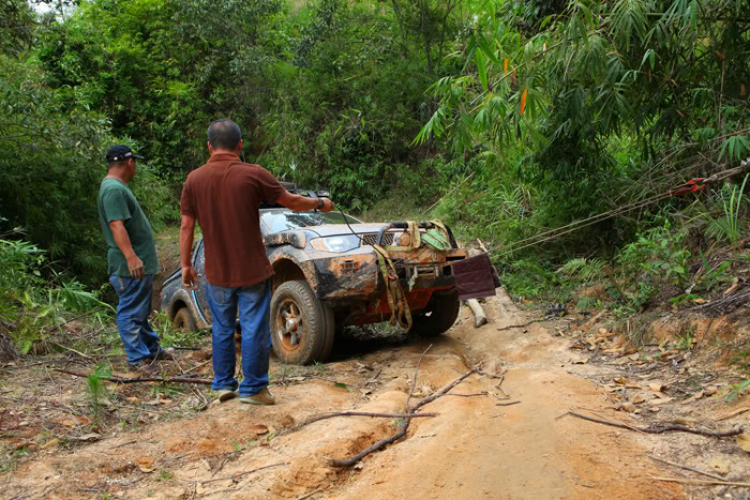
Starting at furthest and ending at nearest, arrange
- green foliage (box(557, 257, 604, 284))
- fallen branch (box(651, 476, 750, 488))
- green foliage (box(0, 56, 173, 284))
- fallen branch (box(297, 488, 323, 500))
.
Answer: green foliage (box(0, 56, 173, 284)), green foliage (box(557, 257, 604, 284)), fallen branch (box(297, 488, 323, 500)), fallen branch (box(651, 476, 750, 488))

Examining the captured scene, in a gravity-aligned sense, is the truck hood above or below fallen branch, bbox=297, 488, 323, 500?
above

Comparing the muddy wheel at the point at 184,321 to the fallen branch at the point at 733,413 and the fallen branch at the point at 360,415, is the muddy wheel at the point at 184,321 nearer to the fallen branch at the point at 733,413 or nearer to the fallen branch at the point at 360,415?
the fallen branch at the point at 360,415

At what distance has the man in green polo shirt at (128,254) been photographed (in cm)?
467

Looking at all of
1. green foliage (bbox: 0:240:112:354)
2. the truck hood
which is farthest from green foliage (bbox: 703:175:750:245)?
green foliage (bbox: 0:240:112:354)

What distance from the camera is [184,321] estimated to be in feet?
24.2

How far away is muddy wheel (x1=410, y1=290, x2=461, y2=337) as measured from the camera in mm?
6008

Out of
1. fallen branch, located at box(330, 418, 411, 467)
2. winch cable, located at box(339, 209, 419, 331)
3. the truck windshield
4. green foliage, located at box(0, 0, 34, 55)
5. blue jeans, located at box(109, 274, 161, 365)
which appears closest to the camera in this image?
fallen branch, located at box(330, 418, 411, 467)

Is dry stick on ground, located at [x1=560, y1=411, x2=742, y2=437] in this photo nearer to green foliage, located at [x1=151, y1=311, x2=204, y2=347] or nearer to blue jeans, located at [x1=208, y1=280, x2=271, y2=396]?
blue jeans, located at [x1=208, y1=280, x2=271, y2=396]

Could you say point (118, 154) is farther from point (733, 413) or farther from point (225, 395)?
point (733, 413)

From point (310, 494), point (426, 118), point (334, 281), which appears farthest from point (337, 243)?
point (426, 118)

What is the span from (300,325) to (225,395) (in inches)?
51.6

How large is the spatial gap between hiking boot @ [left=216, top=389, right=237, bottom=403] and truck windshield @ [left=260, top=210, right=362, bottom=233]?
7.24ft

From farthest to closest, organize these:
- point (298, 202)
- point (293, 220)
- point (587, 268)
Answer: point (587, 268)
point (293, 220)
point (298, 202)

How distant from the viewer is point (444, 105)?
5.28 m
